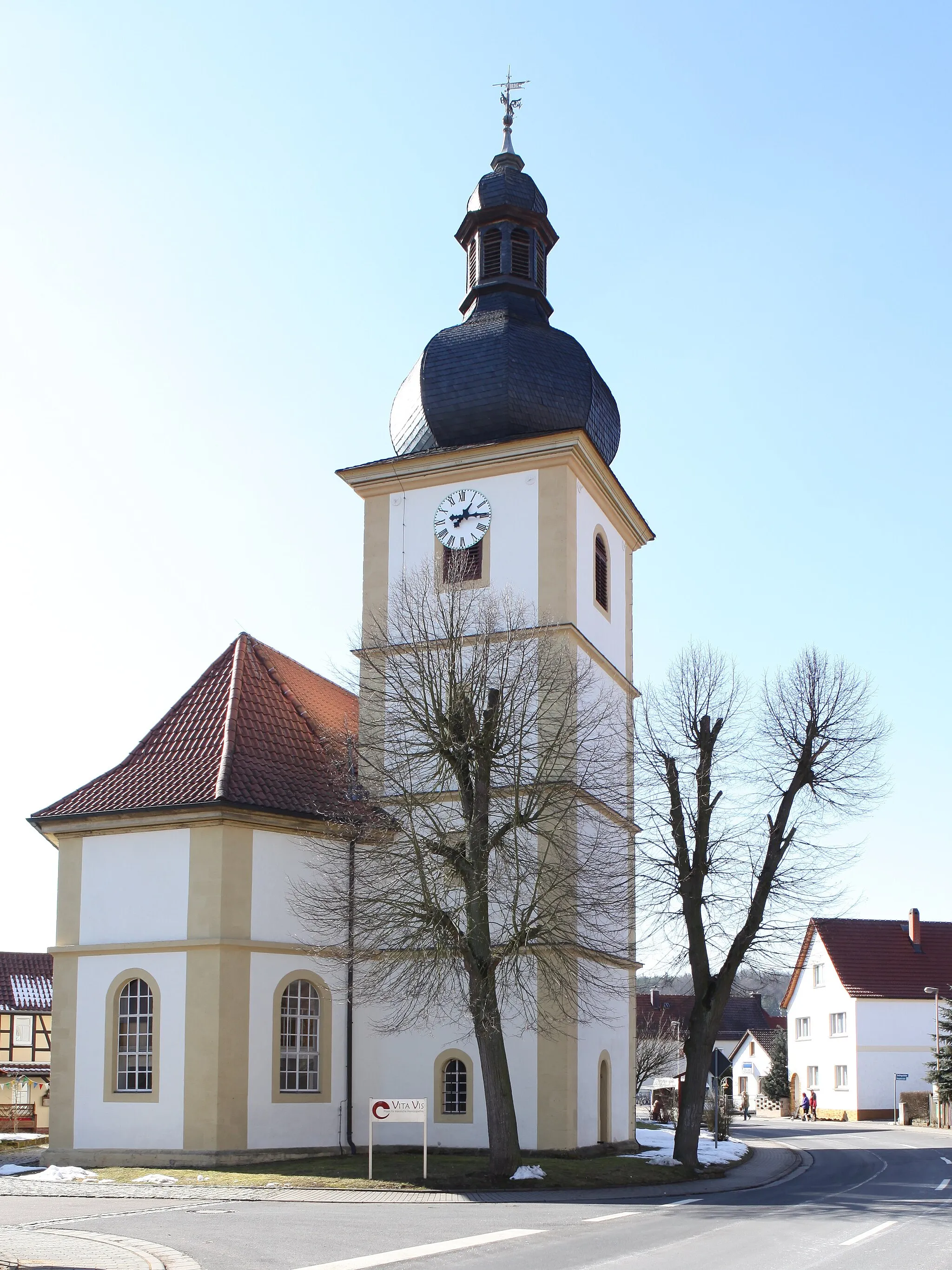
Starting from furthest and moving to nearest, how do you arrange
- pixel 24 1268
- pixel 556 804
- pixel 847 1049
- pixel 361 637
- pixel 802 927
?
1. pixel 847 1049
2. pixel 361 637
3. pixel 802 927
4. pixel 556 804
5. pixel 24 1268

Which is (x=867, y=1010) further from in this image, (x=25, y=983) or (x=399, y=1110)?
(x=399, y=1110)

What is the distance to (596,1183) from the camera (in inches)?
789

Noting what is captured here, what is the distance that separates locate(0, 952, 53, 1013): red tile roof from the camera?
48.2 meters

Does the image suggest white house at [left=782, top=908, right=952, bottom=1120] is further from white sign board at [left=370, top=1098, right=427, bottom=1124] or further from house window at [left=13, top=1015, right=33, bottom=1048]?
white sign board at [left=370, top=1098, right=427, bottom=1124]

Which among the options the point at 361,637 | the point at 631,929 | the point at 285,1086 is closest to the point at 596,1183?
the point at 285,1086

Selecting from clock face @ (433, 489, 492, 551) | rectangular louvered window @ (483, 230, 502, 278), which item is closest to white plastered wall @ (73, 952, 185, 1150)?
clock face @ (433, 489, 492, 551)

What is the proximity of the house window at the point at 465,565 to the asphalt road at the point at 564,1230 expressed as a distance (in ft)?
40.6

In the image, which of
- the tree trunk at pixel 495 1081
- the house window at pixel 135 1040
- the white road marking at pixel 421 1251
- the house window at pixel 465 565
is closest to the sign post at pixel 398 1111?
the tree trunk at pixel 495 1081

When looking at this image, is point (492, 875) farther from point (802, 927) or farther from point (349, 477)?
point (349, 477)

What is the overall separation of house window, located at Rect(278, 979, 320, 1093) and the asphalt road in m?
5.81

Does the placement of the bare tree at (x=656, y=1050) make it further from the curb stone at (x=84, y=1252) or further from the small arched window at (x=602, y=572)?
the curb stone at (x=84, y=1252)

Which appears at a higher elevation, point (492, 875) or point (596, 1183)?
point (492, 875)

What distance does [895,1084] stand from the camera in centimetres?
5469

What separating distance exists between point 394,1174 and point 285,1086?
3.89m
